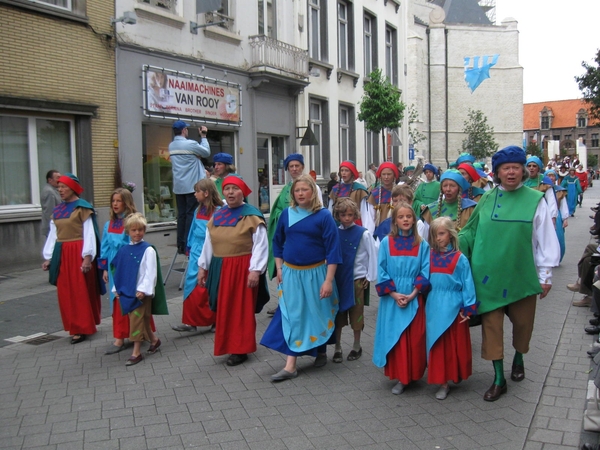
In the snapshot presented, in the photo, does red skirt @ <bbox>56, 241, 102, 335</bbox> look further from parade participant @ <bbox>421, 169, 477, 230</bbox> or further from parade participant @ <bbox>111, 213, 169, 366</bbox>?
parade participant @ <bbox>421, 169, 477, 230</bbox>

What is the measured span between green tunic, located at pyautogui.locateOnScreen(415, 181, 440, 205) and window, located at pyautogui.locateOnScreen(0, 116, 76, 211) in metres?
7.34

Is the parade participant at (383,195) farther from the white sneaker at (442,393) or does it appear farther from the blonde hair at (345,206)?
the white sneaker at (442,393)

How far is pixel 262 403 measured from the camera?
478cm

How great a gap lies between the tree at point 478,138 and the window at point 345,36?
27819mm

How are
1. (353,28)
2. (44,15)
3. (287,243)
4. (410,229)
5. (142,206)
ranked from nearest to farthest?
(410,229), (287,243), (44,15), (142,206), (353,28)

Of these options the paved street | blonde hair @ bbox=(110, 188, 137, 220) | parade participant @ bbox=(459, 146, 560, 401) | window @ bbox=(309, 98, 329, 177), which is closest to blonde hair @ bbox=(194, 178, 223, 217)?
blonde hair @ bbox=(110, 188, 137, 220)

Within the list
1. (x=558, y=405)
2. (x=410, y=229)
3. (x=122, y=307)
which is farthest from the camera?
(x=122, y=307)

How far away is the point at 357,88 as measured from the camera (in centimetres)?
2398

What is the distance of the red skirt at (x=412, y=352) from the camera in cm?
484

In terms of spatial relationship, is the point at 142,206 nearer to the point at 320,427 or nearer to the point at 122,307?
the point at 122,307

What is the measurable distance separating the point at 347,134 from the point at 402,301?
19656mm

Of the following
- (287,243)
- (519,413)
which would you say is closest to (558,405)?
(519,413)

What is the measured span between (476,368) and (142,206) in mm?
9580

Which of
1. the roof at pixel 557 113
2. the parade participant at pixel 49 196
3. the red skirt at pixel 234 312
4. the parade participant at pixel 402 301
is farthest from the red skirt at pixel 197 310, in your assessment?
the roof at pixel 557 113
